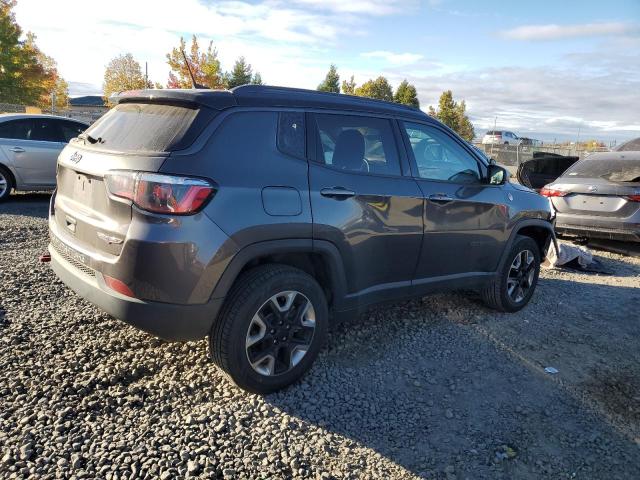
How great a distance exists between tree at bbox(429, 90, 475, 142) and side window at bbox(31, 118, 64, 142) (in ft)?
141

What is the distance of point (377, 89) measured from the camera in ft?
174

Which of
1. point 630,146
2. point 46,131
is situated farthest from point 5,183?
point 630,146

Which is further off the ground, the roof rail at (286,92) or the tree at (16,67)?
the tree at (16,67)

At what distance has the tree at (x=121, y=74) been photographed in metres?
45.2

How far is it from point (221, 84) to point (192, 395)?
3750cm

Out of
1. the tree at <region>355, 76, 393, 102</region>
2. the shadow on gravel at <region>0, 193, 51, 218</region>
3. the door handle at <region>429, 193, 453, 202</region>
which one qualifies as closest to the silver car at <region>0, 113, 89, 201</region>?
the shadow on gravel at <region>0, 193, 51, 218</region>

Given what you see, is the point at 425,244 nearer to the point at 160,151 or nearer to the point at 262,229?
the point at 262,229

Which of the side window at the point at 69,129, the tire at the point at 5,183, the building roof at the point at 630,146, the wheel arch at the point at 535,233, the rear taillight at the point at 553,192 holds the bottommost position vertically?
the tire at the point at 5,183

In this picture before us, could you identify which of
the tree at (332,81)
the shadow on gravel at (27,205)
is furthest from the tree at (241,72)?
the shadow on gravel at (27,205)

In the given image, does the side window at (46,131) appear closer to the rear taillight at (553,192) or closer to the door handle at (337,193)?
the door handle at (337,193)

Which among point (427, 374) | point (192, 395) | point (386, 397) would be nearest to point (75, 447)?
point (192, 395)

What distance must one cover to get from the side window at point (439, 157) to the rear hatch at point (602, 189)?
3872 mm

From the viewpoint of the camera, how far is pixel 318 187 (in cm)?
323

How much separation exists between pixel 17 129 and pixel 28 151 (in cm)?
46
